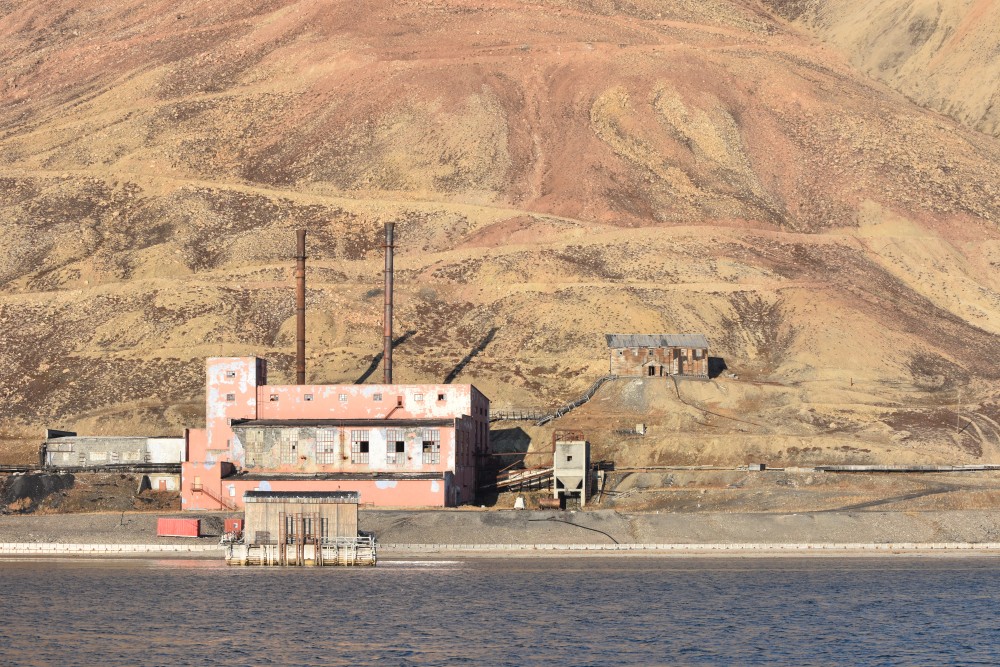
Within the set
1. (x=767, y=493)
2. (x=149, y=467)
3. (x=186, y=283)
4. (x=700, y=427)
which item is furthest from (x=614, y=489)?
(x=186, y=283)

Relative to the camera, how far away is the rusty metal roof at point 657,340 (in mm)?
125188

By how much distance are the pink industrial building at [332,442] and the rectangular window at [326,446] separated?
6cm

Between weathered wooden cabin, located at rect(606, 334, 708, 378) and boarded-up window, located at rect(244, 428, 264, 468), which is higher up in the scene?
weathered wooden cabin, located at rect(606, 334, 708, 378)

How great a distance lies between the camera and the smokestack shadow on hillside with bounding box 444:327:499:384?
129125mm

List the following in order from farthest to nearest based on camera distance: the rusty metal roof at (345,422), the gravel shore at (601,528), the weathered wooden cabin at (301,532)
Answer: the rusty metal roof at (345,422), the gravel shore at (601,528), the weathered wooden cabin at (301,532)

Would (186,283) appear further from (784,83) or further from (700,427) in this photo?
(784,83)

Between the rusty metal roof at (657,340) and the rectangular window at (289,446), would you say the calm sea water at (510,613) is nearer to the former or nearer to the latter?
the rectangular window at (289,446)

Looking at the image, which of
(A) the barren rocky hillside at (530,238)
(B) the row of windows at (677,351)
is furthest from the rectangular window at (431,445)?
(B) the row of windows at (677,351)

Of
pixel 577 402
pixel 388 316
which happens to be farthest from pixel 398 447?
pixel 388 316

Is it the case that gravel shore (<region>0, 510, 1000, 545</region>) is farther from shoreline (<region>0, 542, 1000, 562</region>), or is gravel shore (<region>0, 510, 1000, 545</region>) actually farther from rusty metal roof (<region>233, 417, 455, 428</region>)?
rusty metal roof (<region>233, 417, 455, 428</region>)

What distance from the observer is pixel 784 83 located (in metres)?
191

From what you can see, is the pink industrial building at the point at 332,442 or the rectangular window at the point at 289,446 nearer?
the pink industrial building at the point at 332,442

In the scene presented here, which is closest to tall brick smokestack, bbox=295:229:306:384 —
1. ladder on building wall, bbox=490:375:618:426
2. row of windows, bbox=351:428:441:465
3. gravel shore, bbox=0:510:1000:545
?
ladder on building wall, bbox=490:375:618:426

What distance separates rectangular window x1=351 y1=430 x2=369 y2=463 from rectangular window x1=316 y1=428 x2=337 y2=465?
1.03 metres
